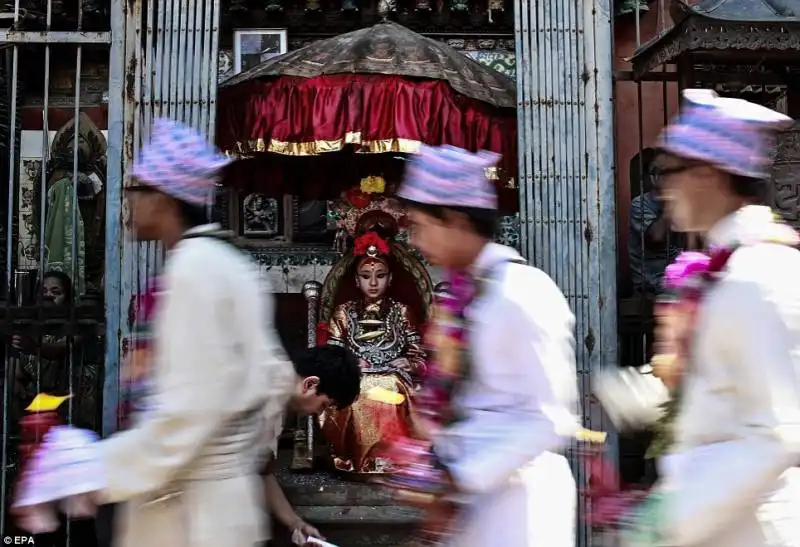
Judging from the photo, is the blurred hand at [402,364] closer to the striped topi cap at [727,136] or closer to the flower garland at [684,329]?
the flower garland at [684,329]

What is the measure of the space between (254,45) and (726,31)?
12.5ft

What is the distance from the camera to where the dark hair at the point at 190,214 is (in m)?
2.69

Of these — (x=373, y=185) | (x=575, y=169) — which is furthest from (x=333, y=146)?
(x=575, y=169)

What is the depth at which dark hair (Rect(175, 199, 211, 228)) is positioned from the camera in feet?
8.81

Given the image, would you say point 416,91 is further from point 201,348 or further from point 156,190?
point 201,348

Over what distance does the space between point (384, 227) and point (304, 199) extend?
1.18 meters

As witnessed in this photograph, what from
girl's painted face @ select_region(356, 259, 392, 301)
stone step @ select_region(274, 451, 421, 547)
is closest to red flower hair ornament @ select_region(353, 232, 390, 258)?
girl's painted face @ select_region(356, 259, 392, 301)

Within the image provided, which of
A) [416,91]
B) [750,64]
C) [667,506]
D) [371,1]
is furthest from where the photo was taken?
[371,1]

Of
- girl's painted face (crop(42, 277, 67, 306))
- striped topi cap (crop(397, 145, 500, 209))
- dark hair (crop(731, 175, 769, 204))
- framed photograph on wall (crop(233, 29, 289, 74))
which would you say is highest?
framed photograph on wall (crop(233, 29, 289, 74))

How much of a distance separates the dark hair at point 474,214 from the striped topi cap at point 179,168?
2.03ft

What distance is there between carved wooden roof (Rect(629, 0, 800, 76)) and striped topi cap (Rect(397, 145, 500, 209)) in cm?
348

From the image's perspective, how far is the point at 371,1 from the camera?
303 inches

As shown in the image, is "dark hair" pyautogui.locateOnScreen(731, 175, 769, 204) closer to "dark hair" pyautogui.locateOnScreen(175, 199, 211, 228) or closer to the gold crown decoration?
"dark hair" pyautogui.locateOnScreen(175, 199, 211, 228)

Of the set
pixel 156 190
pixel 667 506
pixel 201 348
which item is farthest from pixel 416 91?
pixel 667 506
